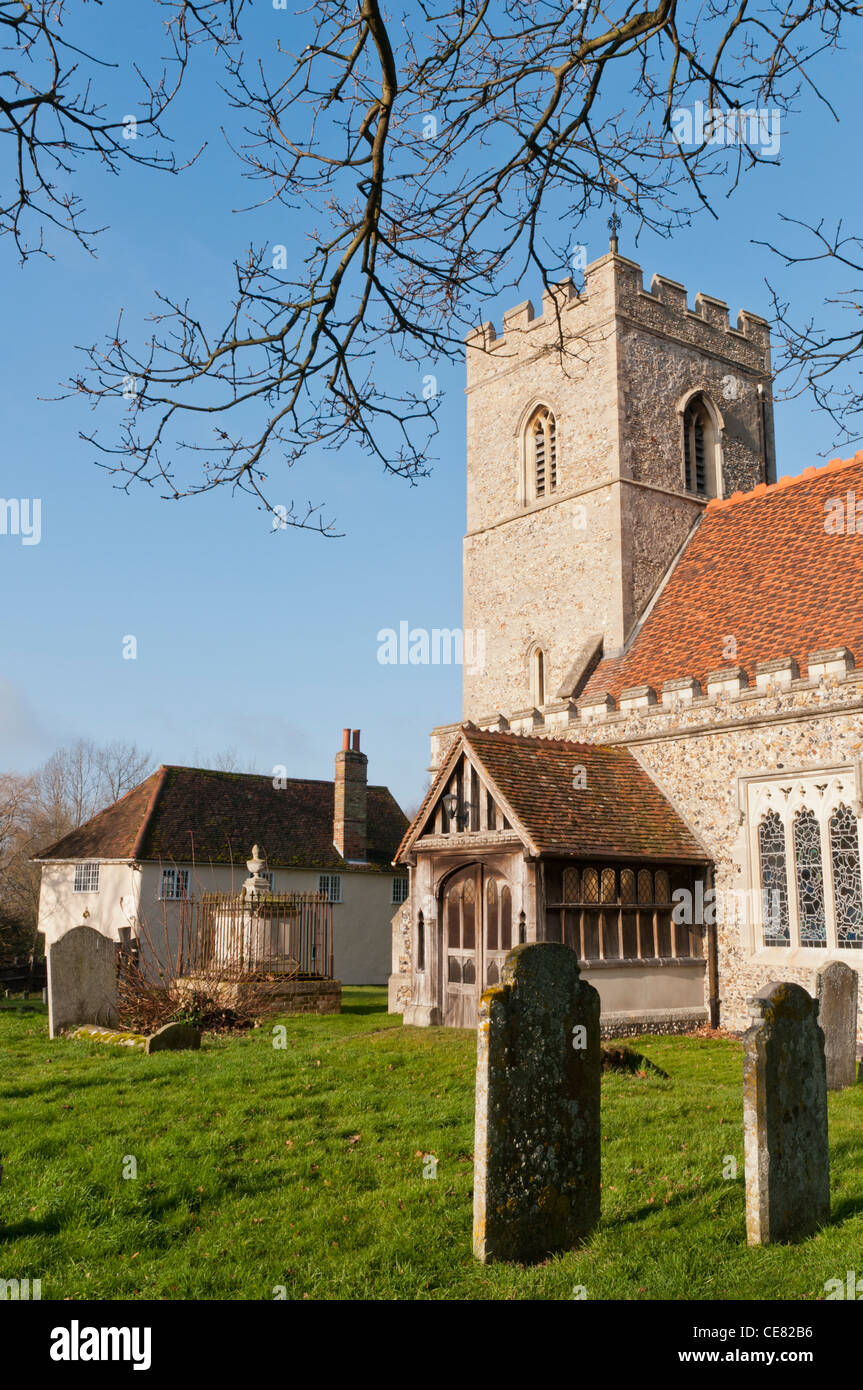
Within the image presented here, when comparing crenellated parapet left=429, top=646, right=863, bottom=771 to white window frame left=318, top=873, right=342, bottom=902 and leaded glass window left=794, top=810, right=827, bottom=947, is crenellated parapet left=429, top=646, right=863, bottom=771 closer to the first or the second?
leaded glass window left=794, top=810, right=827, bottom=947

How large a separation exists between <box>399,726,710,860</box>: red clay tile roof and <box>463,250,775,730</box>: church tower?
3520mm

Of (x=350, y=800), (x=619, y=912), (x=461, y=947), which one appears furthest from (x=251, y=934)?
(x=350, y=800)

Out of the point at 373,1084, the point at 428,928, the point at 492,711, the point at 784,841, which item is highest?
the point at 492,711

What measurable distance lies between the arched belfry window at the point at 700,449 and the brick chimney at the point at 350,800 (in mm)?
12782

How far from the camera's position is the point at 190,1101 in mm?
9219

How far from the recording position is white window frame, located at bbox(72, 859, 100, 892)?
29266 mm

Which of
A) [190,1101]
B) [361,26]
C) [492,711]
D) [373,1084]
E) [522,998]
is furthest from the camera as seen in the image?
[492,711]

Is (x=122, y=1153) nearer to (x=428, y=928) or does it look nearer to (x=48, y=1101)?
(x=48, y=1101)

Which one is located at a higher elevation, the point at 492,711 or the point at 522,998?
the point at 492,711

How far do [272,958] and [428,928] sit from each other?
304 centimetres

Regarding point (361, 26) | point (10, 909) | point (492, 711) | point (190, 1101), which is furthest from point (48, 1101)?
point (10, 909)

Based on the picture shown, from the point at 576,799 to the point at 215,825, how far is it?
16.9 meters

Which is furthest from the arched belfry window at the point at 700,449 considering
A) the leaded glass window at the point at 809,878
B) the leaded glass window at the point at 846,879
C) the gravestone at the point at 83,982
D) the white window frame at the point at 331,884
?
the gravestone at the point at 83,982

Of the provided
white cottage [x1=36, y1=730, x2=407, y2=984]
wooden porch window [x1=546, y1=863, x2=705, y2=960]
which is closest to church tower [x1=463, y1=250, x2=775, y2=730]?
wooden porch window [x1=546, y1=863, x2=705, y2=960]
